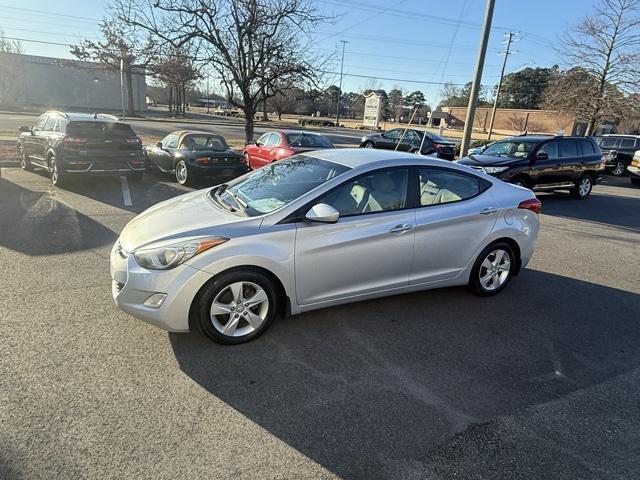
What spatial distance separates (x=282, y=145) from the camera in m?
11.6

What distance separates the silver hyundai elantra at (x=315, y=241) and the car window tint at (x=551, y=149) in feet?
25.0

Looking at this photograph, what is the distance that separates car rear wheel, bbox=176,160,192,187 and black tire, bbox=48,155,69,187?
2558 mm

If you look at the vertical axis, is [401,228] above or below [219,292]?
above

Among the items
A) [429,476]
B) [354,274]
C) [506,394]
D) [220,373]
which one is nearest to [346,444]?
[429,476]

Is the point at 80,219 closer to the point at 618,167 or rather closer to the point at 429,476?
the point at 429,476

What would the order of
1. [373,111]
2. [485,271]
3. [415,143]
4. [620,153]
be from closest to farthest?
[485,271], [415,143], [620,153], [373,111]

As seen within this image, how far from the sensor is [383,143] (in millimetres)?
20562

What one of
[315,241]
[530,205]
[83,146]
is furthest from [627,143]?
[83,146]

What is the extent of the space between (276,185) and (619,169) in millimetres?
22118

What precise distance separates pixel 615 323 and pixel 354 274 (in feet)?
9.66

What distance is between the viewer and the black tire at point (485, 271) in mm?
4660

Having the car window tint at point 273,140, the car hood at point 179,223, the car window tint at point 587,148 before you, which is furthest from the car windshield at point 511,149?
the car hood at point 179,223

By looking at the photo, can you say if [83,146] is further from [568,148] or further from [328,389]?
[568,148]

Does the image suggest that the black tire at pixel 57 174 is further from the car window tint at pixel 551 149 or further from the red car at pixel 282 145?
the car window tint at pixel 551 149
